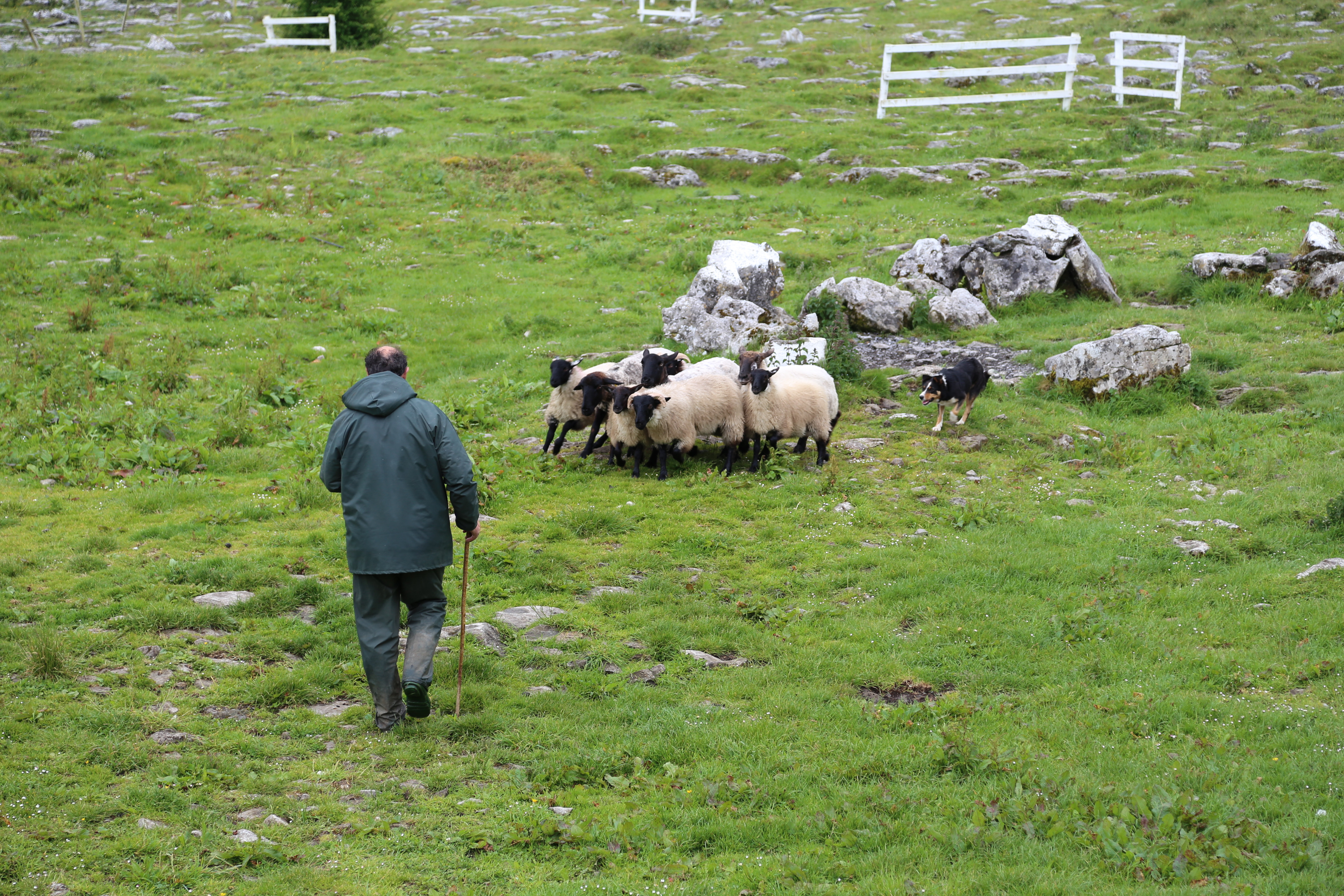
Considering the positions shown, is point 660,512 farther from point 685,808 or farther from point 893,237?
point 893,237

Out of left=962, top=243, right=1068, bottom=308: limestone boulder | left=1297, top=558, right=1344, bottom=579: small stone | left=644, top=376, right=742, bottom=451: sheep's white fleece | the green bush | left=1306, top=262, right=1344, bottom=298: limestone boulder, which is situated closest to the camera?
left=1297, top=558, right=1344, bottom=579: small stone

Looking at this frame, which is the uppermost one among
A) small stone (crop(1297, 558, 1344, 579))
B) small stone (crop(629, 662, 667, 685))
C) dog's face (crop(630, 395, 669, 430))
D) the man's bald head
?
the man's bald head

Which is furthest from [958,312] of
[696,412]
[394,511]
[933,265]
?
[394,511]

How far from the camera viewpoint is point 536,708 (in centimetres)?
880

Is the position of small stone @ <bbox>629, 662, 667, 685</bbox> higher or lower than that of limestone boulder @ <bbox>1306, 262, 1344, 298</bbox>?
lower

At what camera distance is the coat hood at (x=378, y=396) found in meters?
8.23

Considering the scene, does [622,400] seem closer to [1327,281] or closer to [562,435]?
[562,435]

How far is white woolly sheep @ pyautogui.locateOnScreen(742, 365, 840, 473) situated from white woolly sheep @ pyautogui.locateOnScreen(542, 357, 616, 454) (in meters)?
2.65

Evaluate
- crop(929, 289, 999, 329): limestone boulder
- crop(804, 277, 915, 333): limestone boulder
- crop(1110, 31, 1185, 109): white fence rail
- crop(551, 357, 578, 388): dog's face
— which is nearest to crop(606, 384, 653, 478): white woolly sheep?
crop(551, 357, 578, 388): dog's face

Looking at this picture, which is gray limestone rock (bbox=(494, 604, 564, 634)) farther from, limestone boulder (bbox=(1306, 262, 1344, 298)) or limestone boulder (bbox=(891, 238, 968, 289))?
limestone boulder (bbox=(1306, 262, 1344, 298))

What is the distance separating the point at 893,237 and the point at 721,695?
1982 centimetres

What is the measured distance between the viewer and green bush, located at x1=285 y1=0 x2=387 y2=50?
50.3 meters

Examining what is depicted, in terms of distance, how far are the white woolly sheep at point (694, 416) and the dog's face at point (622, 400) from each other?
0.69 feet

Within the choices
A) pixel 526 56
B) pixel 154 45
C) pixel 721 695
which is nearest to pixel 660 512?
pixel 721 695
